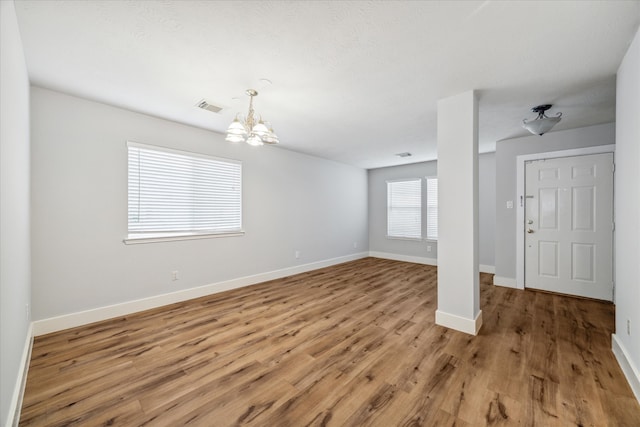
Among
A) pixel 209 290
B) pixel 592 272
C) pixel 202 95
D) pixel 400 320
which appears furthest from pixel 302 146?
pixel 592 272

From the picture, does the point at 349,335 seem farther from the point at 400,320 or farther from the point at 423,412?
the point at 423,412

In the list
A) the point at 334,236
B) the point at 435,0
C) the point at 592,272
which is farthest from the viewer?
the point at 334,236

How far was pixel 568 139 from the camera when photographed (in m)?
3.87

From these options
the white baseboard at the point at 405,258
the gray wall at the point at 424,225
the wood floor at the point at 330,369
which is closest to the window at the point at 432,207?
the gray wall at the point at 424,225

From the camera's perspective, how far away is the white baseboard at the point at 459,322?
2656mm

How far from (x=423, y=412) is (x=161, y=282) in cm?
336

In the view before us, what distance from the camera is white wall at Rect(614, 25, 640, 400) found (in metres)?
1.83

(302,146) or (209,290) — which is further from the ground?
(302,146)

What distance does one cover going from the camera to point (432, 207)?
20.3 ft

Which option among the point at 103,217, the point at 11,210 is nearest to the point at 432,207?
the point at 103,217

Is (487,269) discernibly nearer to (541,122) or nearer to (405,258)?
(405,258)

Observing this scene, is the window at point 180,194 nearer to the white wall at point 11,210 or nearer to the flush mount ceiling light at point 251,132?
the white wall at point 11,210

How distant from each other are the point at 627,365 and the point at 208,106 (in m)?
4.57

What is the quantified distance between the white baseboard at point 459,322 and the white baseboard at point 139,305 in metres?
2.97
